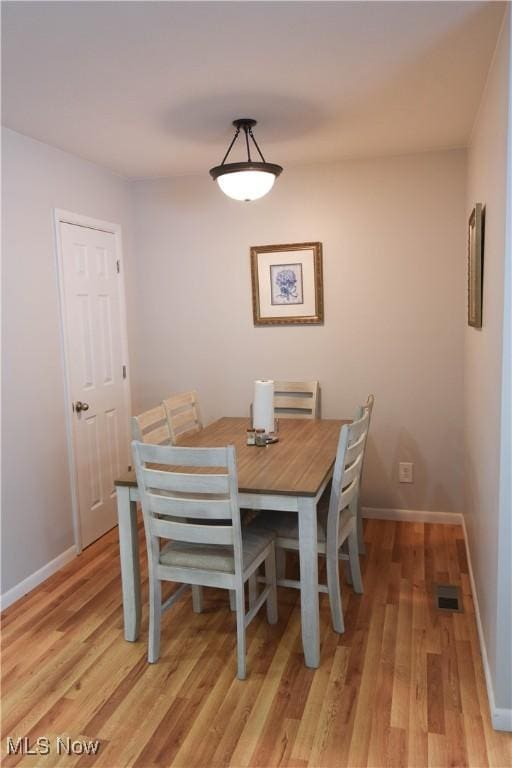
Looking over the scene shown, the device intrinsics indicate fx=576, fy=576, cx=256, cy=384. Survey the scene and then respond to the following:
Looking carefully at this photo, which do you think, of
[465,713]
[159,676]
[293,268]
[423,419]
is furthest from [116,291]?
[465,713]

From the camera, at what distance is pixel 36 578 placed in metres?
3.13

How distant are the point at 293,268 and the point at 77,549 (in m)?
2.28

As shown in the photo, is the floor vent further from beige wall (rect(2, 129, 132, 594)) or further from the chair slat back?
beige wall (rect(2, 129, 132, 594))

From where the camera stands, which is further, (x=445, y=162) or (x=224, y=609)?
(x=445, y=162)

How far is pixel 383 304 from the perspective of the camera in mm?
3764

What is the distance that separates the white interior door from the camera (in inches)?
137

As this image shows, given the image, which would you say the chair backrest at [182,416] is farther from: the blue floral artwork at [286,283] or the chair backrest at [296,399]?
the blue floral artwork at [286,283]

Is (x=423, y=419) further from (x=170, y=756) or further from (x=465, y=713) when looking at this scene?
(x=170, y=756)

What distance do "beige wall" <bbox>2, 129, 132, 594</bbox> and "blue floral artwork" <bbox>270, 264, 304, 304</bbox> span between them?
1.34m

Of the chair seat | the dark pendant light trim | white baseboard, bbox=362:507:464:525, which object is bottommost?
white baseboard, bbox=362:507:464:525

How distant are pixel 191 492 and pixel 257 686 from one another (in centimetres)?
80

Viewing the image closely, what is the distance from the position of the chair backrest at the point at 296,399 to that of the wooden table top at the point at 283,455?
25 cm

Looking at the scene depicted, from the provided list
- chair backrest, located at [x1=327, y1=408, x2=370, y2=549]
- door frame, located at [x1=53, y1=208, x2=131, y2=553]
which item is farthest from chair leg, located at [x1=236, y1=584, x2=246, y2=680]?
door frame, located at [x1=53, y1=208, x2=131, y2=553]

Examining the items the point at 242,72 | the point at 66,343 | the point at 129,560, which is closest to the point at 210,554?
the point at 129,560
